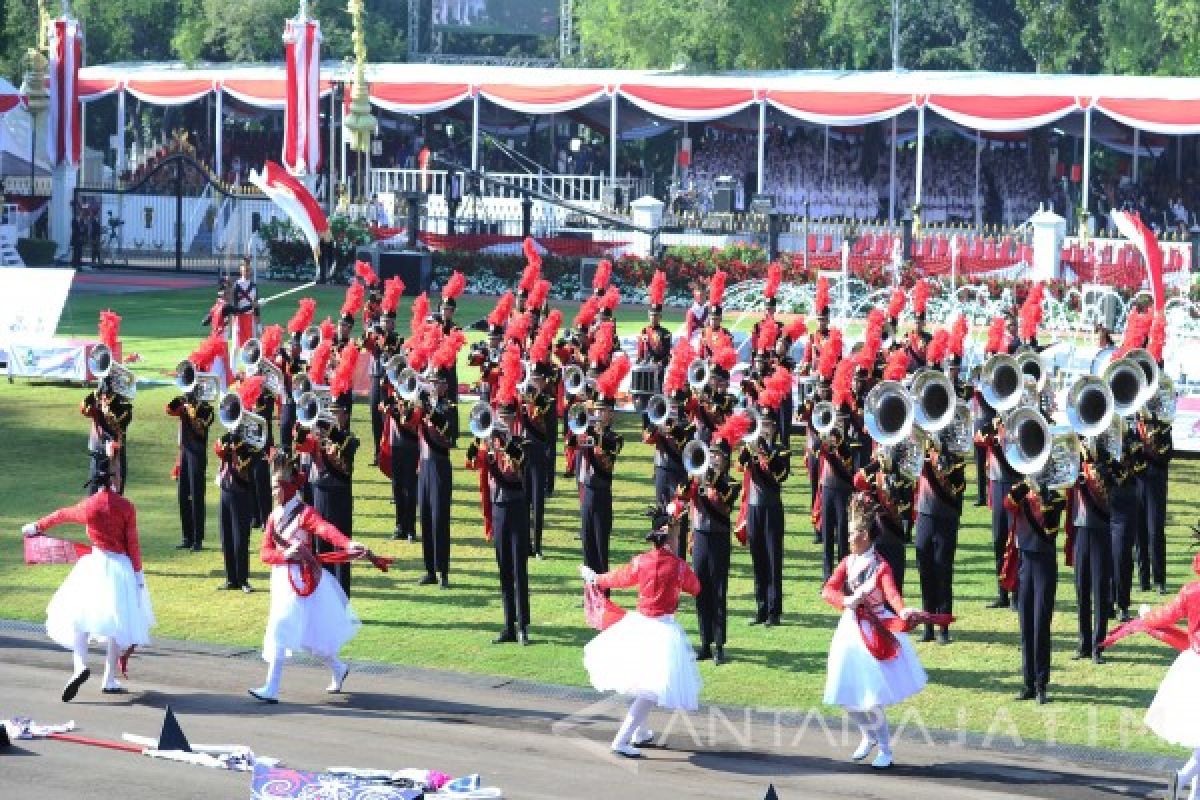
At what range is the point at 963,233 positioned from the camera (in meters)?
43.0

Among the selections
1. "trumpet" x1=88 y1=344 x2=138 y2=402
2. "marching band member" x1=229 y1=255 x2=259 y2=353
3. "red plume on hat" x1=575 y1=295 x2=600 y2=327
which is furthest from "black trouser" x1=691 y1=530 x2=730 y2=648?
"marching band member" x1=229 y1=255 x2=259 y2=353

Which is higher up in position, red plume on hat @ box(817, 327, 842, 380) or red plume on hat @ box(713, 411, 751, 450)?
red plume on hat @ box(817, 327, 842, 380)

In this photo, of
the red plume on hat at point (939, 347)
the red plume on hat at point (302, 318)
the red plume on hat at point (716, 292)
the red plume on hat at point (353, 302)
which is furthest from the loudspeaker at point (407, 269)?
the red plume on hat at point (939, 347)

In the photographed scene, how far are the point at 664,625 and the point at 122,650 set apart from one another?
398cm

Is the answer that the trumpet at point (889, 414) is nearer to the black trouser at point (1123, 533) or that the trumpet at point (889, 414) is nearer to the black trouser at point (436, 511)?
the black trouser at point (1123, 533)

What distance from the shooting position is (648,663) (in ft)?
45.9

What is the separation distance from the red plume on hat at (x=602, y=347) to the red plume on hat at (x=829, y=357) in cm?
230

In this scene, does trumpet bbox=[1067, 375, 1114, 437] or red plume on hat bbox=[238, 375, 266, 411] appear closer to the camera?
trumpet bbox=[1067, 375, 1114, 437]

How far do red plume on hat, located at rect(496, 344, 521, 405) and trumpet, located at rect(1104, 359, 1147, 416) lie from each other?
4591mm

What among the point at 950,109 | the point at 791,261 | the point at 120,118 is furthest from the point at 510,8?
the point at 791,261

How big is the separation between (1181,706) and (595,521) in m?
6.64

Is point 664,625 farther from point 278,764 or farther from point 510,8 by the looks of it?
point 510,8

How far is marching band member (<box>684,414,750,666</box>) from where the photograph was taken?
1678cm

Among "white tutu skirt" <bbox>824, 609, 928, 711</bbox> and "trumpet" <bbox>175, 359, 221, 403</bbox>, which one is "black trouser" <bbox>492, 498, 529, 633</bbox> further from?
"trumpet" <bbox>175, 359, 221, 403</bbox>
